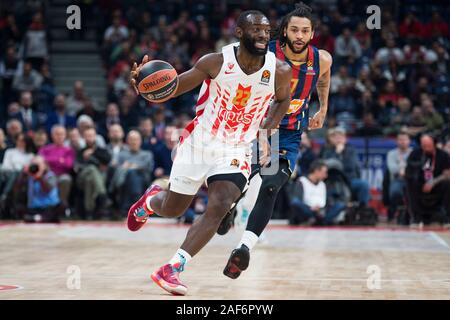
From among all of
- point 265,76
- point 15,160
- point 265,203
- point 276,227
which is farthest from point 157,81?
point 15,160

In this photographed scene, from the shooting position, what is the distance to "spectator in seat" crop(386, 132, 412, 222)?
592 inches

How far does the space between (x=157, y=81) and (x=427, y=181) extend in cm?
888

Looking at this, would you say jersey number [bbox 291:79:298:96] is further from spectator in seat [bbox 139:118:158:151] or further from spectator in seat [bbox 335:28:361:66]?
spectator in seat [bbox 335:28:361:66]

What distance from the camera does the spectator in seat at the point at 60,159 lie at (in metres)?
15.4

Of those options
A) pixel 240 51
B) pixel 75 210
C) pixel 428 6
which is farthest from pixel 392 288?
Result: pixel 428 6

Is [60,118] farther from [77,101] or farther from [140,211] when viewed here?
[140,211]

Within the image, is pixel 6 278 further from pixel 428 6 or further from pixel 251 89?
pixel 428 6

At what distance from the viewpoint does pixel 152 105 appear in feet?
59.4

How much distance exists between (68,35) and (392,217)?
10.2 metres

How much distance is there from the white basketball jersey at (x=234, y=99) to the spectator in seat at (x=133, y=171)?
8.44 meters

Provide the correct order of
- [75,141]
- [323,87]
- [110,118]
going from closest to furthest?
1. [323,87]
2. [75,141]
3. [110,118]

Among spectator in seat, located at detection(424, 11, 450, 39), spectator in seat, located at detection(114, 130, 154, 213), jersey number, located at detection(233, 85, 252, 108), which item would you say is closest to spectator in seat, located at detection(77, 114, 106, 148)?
spectator in seat, located at detection(114, 130, 154, 213)

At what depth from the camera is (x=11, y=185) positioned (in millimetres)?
15289

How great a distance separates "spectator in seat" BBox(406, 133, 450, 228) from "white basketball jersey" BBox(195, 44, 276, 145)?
8.09 meters
